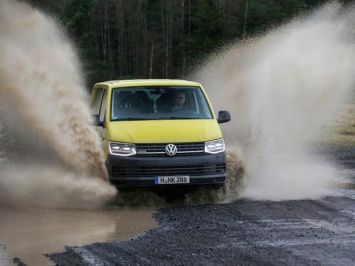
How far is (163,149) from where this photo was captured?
12.7m

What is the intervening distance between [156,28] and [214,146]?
68.7 metres

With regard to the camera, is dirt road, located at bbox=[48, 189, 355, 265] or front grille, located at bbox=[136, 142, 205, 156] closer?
dirt road, located at bbox=[48, 189, 355, 265]

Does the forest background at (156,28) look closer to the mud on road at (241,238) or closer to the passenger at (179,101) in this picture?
the passenger at (179,101)

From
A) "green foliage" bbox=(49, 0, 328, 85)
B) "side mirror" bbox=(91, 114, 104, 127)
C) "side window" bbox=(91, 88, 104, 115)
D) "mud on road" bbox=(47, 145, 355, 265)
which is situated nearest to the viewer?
"mud on road" bbox=(47, 145, 355, 265)

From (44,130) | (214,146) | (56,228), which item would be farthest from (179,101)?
(56,228)

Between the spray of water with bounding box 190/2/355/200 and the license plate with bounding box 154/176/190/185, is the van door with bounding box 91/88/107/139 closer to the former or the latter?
the license plate with bounding box 154/176/190/185

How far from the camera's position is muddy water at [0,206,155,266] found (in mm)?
9273

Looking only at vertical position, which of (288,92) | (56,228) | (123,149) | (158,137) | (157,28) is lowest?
(157,28)

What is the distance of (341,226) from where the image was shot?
1056cm

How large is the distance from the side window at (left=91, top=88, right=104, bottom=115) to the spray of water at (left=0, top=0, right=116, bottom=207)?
0.20 meters

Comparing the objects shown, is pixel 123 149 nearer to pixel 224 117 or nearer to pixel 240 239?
pixel 224 117

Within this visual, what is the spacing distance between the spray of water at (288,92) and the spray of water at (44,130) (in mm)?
3497

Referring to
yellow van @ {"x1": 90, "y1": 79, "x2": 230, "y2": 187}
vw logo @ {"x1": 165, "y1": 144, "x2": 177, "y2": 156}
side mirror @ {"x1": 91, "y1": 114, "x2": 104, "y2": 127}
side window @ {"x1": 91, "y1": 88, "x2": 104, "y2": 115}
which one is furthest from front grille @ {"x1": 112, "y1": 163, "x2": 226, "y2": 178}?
side window @ {"x1": 91, "y1": 88, "x2": 104, "y2": 115}

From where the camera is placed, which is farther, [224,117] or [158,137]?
[224,117]
